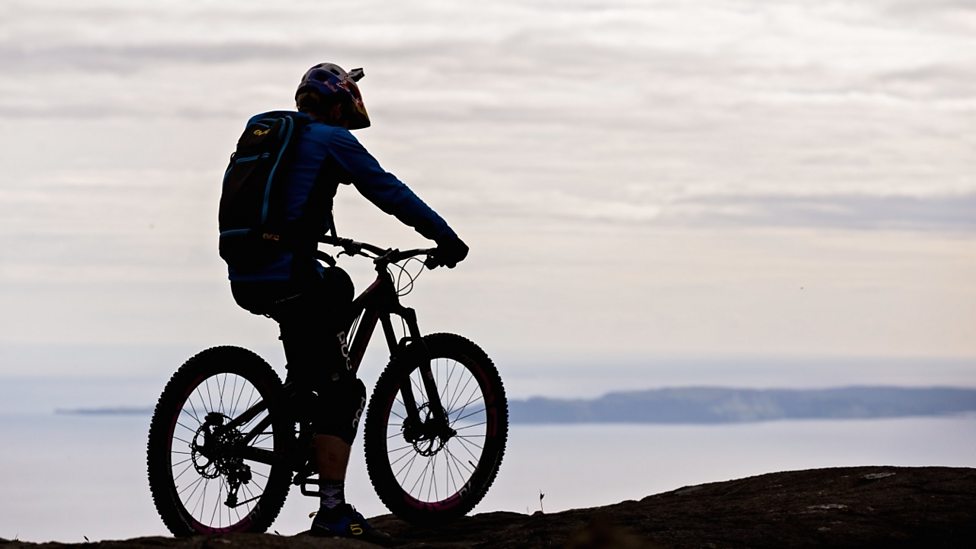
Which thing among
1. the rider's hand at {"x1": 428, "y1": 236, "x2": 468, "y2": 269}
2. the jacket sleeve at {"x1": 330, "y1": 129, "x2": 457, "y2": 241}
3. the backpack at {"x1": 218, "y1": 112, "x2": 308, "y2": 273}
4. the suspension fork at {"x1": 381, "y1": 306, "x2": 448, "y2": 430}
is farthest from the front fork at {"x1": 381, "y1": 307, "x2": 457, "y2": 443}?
the backpack at {"x1": 218, "y1": 112, "x2": 308, "y2": 273}

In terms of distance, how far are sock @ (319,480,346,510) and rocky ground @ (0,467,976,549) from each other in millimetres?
458

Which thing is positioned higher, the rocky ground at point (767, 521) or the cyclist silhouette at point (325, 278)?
the cyclist silhouette at point (325, 278)

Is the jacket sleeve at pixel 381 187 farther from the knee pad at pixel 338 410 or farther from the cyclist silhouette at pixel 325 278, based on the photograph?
the knee pad at pixel 338 410

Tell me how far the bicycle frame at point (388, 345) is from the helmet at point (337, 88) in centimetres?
95

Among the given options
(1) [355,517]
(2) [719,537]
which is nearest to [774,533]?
(2) [719,537]

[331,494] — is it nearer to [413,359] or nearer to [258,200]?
[413,359]

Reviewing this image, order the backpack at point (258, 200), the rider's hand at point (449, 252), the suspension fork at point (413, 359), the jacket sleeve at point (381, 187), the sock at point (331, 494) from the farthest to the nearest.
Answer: the suspension fork at point (413, 359) → the rider's hand at point (449, 252) → the sock at point (331, 494) → the jacket sleeve at point (381, 187) → the backpack at point (258, 200)

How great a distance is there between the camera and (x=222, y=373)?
888 cm

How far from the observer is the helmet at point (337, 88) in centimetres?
895

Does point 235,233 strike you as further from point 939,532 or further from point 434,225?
point 939,532

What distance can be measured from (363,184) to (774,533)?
320 cm

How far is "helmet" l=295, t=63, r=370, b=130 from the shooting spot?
8.95 metres

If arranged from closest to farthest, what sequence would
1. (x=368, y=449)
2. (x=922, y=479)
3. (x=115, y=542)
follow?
1. (x=115, y=542)
2. (x=368, y=449)
3. (x=922, y=479)

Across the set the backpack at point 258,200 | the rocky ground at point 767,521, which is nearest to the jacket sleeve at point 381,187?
the backpack at point 258,200
